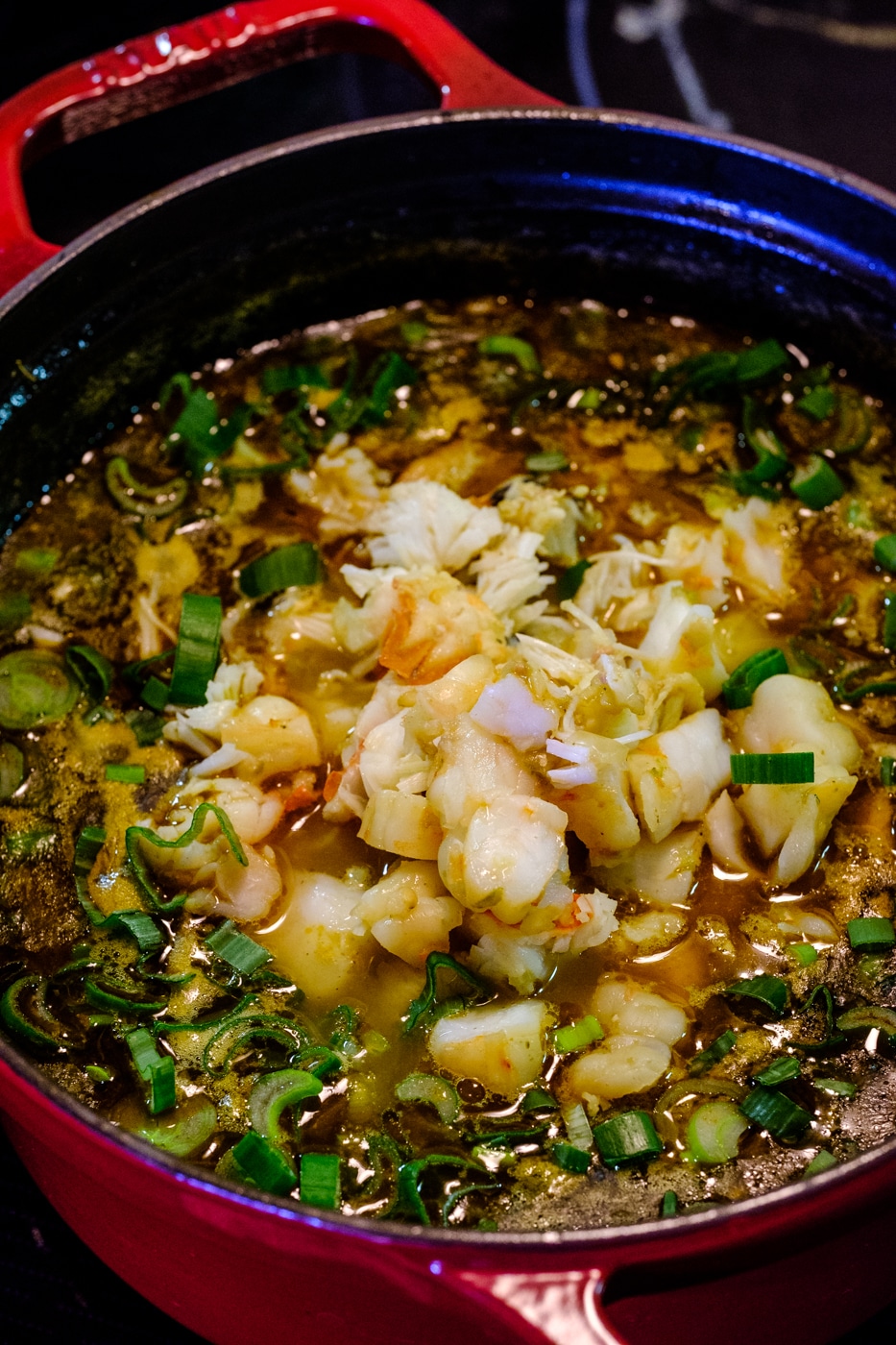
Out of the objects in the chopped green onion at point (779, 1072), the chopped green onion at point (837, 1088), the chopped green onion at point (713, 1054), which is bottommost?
the chopped green onion at point (837, 1088)

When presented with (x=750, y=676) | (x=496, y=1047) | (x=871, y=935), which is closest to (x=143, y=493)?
(x=750, y=676)

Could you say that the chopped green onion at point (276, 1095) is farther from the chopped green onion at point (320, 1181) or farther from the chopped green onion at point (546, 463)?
the chopped green onion at point (546, 463)

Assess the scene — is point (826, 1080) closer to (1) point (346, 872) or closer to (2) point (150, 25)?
(1) point (346, 872)

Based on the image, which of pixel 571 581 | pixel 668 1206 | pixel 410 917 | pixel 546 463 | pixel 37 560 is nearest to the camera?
pixel 668 1206

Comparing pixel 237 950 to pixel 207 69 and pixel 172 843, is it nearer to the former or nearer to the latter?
pixel 172 843

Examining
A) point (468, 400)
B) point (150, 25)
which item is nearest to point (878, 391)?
point (468, 400)

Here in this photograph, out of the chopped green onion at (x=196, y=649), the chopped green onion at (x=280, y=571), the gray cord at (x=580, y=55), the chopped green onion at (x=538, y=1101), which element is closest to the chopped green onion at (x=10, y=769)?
the chopped green onion at (x=196, y=649)
